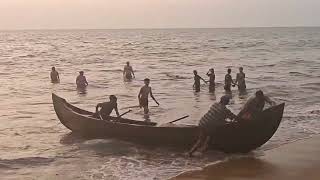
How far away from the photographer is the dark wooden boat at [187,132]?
→ 11.4 meters

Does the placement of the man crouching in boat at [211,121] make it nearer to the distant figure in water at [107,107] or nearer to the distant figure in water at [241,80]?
the distant figure in water at [107,107]

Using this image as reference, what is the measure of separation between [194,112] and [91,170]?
29.0ft

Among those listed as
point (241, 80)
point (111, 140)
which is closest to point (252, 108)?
point (111, 140)

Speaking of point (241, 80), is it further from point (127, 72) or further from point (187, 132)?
point (187, 132)

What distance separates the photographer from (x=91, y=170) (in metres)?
11.2

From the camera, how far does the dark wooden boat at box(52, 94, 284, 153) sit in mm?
11440

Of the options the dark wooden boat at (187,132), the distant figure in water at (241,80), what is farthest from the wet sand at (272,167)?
the distant figure in water at (241,80)

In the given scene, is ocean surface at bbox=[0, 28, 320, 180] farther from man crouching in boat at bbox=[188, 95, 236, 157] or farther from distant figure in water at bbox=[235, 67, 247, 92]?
distant figure in water at bbox=[235, 67, 247, 92]

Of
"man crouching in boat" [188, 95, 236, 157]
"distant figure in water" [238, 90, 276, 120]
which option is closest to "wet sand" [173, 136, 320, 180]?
"man crouching in boat" [188, 95, 236, 157]

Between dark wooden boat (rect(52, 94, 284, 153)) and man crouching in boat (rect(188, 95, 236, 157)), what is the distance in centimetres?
21

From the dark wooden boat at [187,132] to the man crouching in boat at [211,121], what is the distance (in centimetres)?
21

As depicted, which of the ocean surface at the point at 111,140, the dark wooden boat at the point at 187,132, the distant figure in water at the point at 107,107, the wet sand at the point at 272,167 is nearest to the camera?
the wet sand at the point at 272,167

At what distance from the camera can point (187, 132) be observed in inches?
472

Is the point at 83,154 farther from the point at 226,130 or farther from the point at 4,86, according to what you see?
the point at 4,86
